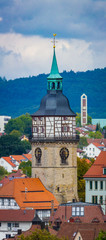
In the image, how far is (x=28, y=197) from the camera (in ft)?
330

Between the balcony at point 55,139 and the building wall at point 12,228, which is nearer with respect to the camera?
the building wall at point 12,228

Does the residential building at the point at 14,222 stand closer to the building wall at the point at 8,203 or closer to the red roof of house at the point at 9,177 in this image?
the building wall at the point at 8,203

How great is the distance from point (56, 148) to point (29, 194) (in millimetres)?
6279

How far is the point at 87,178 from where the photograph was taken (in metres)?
101

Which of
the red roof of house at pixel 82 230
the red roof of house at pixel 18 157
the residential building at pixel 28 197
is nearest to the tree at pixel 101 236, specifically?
the red roof of house at pixel 82 230

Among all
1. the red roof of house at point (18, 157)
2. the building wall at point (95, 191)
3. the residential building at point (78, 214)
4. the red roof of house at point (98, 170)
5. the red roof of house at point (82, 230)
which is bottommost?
the red roof of house at point (82, 230)

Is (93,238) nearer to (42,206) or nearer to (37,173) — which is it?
(42,206)

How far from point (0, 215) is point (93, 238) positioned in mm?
20705

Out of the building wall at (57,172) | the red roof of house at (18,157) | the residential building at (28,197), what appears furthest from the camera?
the red roof of house at (18,157)

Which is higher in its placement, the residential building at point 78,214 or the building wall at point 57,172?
the building wall at point 57,172

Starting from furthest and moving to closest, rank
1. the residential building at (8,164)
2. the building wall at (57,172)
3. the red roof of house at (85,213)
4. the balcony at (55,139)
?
1. the residential building at (8,164)
2. the balcony at (55,139)
3. the building wall at (57,172)
4. the red roof of house at (85,213)

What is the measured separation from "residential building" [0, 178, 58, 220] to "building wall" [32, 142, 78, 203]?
1.42 m

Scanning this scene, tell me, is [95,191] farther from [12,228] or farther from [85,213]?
[12,228]

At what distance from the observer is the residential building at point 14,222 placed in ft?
300
